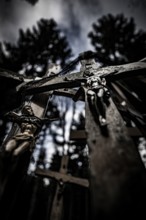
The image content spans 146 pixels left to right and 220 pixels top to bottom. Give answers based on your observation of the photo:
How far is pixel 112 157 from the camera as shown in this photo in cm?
162

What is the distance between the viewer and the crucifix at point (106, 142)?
4.45ft

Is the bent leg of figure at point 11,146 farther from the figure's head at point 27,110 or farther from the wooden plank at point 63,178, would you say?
the wooden plank at point 63,178

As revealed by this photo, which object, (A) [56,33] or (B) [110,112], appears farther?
(A) [56,33]

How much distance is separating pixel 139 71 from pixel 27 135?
1862mm

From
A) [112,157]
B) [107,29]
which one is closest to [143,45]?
[107,29]

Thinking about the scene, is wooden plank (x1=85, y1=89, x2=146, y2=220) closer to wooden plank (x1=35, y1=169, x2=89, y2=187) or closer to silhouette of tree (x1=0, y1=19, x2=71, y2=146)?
wooden plank (x1=35, y1=169, x2=89, y2=187)

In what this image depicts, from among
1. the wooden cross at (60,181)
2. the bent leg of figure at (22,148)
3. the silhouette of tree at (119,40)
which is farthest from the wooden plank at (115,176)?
the silhouette of tree at (119,40)

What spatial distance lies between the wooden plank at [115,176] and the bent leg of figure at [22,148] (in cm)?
73

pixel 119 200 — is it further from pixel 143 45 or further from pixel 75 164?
pixel 75 164

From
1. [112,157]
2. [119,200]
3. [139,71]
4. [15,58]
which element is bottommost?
[119,200]

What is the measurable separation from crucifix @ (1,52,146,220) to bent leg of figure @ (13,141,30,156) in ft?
2.32

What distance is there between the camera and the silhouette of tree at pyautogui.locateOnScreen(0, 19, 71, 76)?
11.4 metres

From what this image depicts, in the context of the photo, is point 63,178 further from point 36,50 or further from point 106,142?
point 36,50

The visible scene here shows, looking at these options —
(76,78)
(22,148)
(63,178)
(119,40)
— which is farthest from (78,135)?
(119,40)
